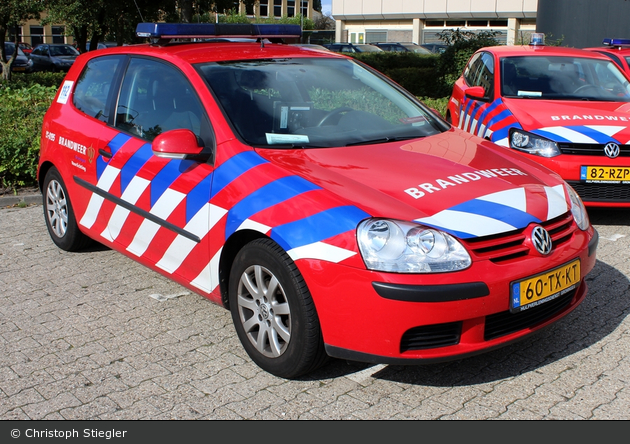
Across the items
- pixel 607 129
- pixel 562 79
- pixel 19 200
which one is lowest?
pixel 19 200

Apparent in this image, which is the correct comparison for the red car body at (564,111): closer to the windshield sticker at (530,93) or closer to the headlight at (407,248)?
the windshield sticker at (530,93)

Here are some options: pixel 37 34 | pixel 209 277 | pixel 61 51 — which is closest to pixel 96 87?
pixel 209 277

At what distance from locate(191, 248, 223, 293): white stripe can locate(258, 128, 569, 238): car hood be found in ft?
2.02

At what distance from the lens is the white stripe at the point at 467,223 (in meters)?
3.09

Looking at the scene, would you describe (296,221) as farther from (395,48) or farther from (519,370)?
(395,48)

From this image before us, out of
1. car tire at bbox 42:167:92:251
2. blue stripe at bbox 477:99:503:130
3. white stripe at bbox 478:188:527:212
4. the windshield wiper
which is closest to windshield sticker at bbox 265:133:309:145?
the windshield wiper

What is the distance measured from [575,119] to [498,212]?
11.1 feet

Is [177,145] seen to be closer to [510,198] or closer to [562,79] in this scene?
[510,198]

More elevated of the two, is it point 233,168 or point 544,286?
point 233,168

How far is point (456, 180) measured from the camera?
137 inches

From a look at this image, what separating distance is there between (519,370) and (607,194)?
2.95 m

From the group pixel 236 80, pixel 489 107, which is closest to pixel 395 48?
pixel 489 107

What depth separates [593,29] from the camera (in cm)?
1811

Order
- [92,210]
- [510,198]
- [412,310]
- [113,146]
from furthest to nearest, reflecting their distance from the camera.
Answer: [92,210], [113,146], [510,198], [412,310]
